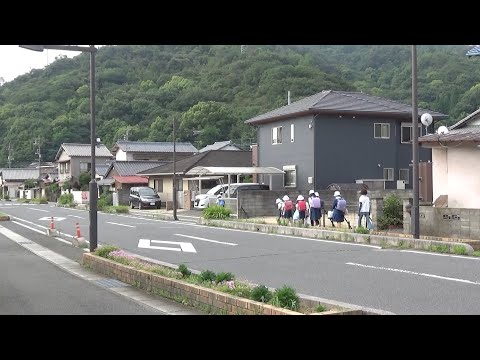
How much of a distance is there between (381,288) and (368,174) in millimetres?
26501

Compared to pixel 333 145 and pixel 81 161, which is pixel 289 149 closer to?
pixel 333 145

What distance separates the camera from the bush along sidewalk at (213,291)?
6879 mm

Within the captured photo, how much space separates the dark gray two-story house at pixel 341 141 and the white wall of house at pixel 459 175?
13042 mm

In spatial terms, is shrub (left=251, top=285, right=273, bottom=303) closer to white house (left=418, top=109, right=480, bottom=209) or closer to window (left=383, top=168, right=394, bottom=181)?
white house (left=418, top=109, right=480, bottom=209)

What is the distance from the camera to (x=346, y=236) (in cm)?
1892

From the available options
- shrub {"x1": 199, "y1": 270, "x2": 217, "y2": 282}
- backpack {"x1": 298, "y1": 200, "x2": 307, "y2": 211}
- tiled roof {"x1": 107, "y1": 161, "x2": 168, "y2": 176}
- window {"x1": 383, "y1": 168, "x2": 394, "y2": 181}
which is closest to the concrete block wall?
backpack {"x1": 298, "y1": 200, "x2": 307, "y2": 211}

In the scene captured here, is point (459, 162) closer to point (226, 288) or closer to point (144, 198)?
point (226, 288)

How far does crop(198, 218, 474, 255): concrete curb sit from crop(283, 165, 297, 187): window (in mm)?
10092

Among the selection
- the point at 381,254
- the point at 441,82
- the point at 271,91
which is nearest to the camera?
the point at 381,254

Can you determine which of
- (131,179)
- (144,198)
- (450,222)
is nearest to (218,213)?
(450,222)

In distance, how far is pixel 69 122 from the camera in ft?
256

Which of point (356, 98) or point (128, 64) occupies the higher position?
point (128, 64)

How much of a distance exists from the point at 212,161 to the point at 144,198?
6.53m

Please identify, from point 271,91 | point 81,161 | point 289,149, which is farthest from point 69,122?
point 289,149
